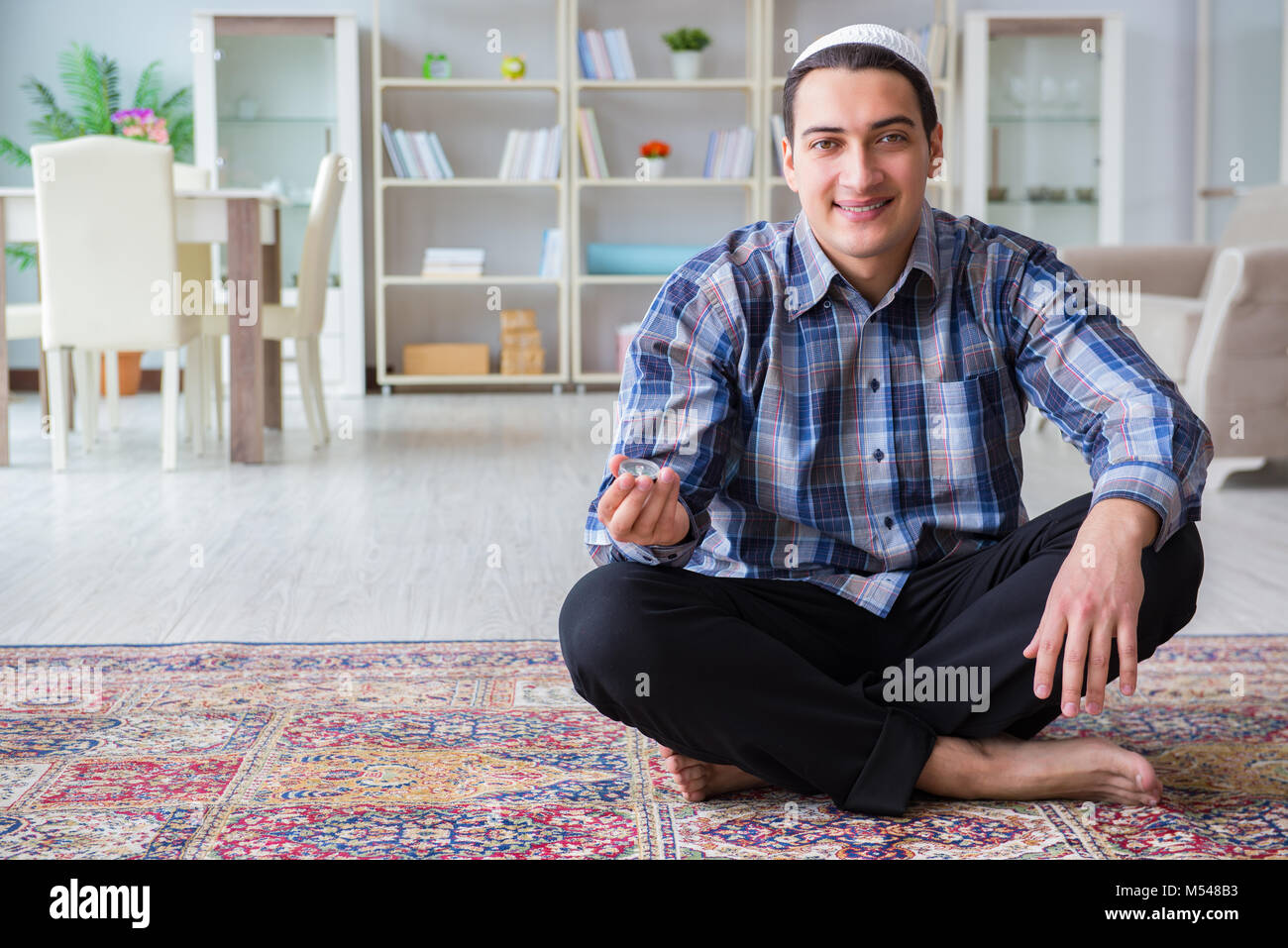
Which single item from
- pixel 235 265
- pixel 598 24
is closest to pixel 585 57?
pixel 598 24

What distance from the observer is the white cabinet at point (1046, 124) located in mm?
5867

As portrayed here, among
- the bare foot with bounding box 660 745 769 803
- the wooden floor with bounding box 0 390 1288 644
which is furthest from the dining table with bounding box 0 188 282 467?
the bare foot with bounding box 660 745 769 803

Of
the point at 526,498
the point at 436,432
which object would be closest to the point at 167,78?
the point at 436,432

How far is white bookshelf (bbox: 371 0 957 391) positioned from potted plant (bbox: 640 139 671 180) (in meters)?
0.07

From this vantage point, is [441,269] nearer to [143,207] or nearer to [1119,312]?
[143,207]

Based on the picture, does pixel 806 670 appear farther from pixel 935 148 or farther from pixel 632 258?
pixel 632 258

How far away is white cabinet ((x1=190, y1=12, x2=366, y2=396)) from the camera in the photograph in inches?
225

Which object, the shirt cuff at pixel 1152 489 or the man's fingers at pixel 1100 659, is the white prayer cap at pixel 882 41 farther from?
the man's fingers at pixel 1100 659

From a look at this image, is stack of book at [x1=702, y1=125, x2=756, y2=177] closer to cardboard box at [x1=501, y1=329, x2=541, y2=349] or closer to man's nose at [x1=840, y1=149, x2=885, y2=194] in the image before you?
cardboard box at [x1=501, y1=329, x2=541, y2=349]

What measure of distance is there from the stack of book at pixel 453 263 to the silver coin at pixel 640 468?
15.9ft

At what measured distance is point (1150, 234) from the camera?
6258mm

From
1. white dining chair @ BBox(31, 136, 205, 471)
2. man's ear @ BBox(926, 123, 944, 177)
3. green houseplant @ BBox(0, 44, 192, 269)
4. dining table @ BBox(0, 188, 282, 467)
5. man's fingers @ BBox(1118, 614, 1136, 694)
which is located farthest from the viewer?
green houseplant @ BBox(0, 44, 192, 269)

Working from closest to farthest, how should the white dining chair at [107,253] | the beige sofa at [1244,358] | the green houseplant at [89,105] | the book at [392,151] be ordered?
the beige sofa at [1244,358], the white dining chair at [107,253], the green houseplant at [89,105], the book at [392,151]

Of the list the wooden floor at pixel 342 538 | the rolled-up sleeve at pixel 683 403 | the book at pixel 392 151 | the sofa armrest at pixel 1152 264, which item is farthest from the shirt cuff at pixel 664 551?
the book at pixel 392 151
